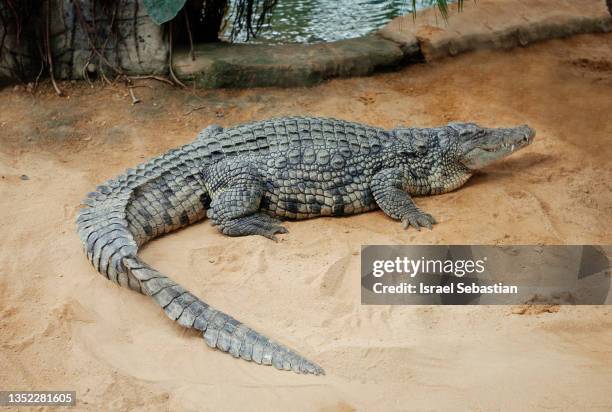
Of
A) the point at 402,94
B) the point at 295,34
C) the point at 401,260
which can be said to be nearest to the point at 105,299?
the point at 401,260

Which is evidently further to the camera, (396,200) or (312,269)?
(396,200)

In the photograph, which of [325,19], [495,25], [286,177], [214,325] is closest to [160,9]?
[286,177]

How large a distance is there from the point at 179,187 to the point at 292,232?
0.82m

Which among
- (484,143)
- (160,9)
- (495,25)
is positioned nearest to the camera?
(484,143)

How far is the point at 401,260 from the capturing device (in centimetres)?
360

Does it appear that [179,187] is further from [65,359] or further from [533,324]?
[533,324]

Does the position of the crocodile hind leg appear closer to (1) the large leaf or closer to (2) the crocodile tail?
(2) the crocodile tail

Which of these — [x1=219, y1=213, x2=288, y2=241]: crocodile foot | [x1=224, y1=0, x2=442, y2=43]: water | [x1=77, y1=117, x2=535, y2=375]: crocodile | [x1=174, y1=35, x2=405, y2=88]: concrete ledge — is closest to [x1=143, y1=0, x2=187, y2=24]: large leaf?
[x1=174, y1=35, x2=405, y2=88]: concrete ledge

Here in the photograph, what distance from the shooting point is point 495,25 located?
23.2ft

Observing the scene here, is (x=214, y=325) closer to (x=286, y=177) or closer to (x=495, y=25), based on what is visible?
(x=286, y=177)

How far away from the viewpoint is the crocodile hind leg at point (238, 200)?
4359 millimetres

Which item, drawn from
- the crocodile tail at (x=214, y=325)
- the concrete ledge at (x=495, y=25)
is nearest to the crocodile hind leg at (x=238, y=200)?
the crocodile tail at (x=214, y=325)

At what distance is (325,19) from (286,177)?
434 centimetres

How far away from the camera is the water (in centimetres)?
781
